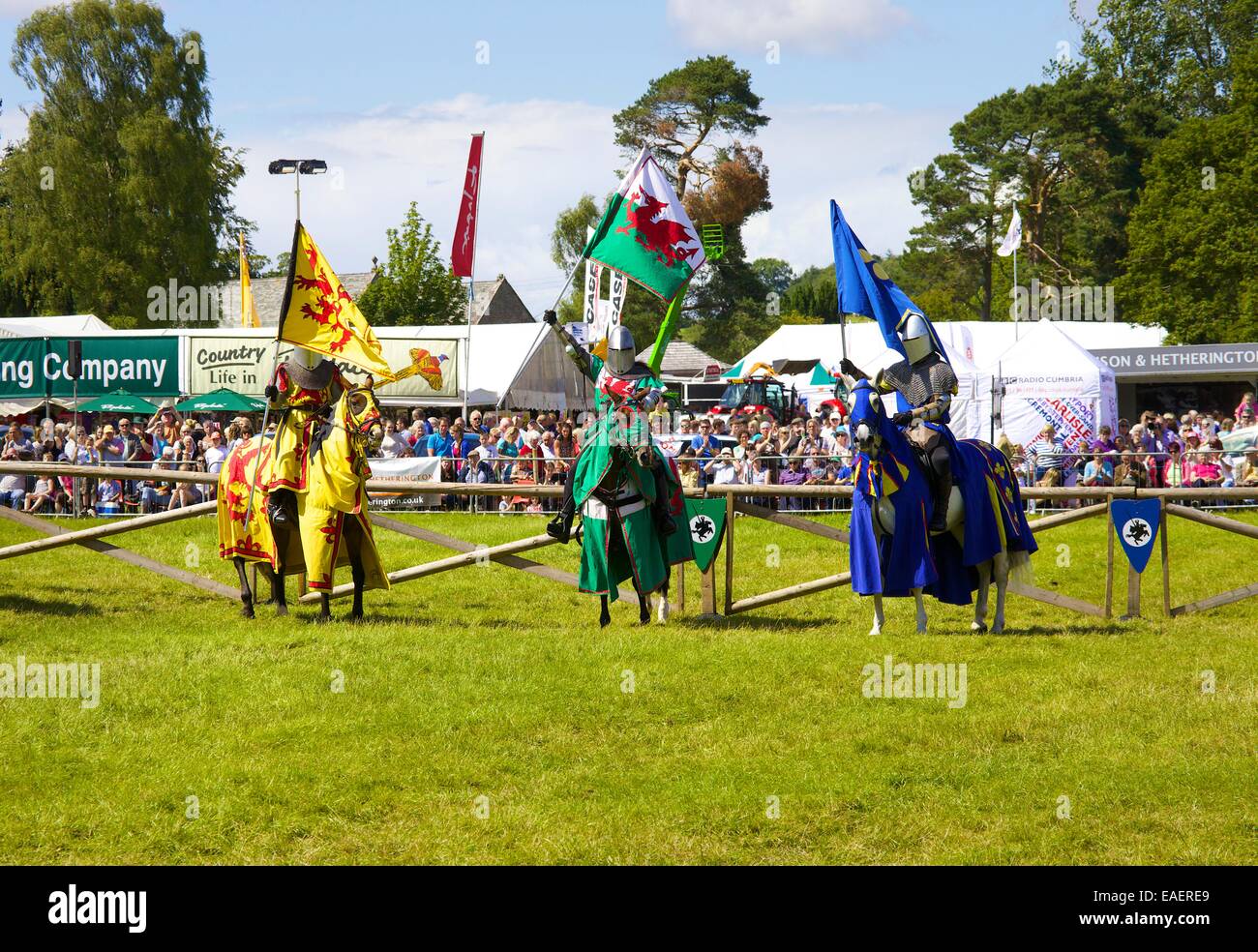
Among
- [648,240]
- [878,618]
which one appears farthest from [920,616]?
[648,240]

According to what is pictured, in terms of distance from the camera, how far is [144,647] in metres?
11.1

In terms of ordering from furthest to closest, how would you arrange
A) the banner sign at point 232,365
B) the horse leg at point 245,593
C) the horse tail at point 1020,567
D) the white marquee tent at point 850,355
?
the banner sign at point 232,365 → the white marquee tent at point 850,355 → the horse leg at point 245,593 → the horse tail at point 1020,567

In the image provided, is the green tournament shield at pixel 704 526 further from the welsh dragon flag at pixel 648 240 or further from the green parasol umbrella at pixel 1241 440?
the green parasol umbrella at pixel 1241 440

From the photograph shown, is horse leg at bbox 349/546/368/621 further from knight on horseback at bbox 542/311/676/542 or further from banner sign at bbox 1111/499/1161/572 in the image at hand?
banner sign at bbox 1111/499/1161/572

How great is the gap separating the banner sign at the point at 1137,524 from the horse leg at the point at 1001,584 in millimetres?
1395

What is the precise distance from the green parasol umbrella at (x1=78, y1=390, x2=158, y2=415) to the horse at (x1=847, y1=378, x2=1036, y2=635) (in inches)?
888

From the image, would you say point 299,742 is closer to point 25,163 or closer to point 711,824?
point 711,824

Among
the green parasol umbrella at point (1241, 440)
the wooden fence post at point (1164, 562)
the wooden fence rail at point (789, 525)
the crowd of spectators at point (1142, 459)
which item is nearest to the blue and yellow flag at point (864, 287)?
the wooden fence rail at point (789, 525)

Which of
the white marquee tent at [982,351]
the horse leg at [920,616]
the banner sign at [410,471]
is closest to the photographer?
the horse leg at [920,616]

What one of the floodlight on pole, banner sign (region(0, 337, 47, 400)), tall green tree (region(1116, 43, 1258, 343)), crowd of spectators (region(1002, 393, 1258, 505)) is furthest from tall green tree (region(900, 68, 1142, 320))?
the floodlight on pole

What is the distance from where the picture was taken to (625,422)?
1229cm

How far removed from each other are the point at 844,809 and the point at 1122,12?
6462 cm

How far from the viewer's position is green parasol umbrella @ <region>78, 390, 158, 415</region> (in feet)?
100

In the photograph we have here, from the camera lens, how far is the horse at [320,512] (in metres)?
12.3
